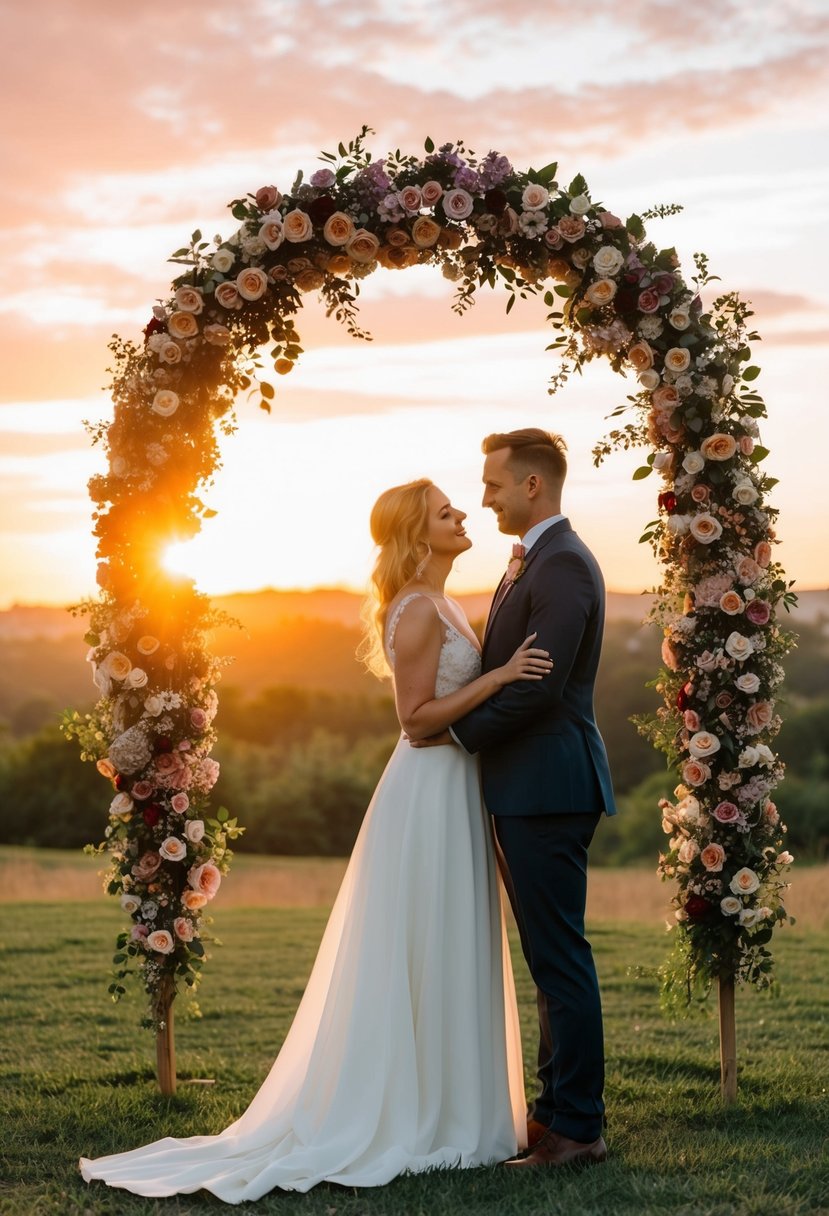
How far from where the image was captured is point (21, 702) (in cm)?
5138

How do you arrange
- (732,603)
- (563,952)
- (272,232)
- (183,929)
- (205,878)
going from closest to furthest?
(563,952) → (732,603) → (272,232) → (183,929) → (205,878)

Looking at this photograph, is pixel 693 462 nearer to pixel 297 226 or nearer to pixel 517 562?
pixel 517 562

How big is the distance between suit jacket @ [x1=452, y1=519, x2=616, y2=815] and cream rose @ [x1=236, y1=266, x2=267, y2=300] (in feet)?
6.17

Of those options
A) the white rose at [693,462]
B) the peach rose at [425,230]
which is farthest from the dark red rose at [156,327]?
the white rose at [693,462]

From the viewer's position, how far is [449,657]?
207 inches

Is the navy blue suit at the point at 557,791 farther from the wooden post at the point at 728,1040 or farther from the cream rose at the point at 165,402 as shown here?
the cream rose at the point at 165,402

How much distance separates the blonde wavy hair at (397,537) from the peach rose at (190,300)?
1.45m

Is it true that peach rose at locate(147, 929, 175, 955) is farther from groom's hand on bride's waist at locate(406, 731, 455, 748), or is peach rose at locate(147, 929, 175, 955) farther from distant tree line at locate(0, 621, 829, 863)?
distant tree line at locate(0, 621, 829, 863)

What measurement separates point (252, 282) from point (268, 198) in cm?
42

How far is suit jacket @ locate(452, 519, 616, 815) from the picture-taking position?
498cm

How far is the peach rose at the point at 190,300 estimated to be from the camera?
19.9ft

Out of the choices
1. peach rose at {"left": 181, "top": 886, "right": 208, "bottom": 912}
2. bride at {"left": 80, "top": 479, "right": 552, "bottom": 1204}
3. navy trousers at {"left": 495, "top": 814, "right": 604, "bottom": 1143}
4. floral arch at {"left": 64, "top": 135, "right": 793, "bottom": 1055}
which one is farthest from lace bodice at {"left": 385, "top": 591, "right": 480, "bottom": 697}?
peach rose at {"left": 181, "top": 886, "right": 208, "bottom": 912}

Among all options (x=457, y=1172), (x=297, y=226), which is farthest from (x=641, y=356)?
(x=457, y=1172)

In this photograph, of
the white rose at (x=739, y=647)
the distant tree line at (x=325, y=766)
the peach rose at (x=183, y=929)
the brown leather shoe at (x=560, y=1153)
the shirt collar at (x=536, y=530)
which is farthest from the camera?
the distant tree line at (x=325, y=766)
